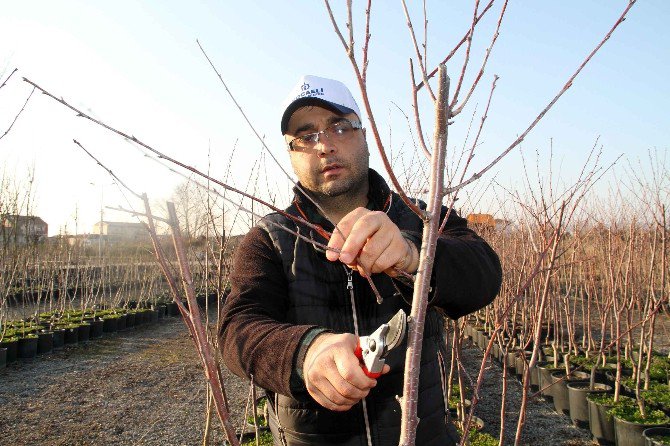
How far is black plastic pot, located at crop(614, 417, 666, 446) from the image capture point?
10.6ft

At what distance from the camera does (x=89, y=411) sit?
427 centimetres

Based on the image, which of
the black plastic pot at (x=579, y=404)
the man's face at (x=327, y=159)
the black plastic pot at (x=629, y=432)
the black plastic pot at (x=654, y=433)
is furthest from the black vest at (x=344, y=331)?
the black plastic pot at (x=579, y=404)

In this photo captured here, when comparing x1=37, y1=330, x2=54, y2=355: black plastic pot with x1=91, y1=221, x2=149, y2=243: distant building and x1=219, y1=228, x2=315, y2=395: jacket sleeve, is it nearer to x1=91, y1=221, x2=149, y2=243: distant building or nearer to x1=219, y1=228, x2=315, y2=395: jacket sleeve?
x1=91, y1=221, x2=149, y2=243: distant building

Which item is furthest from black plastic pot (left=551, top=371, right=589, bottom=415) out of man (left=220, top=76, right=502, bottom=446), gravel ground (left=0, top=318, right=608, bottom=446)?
man (left=220, top=76, right=502, bottom=446)

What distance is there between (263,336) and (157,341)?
6879 millimetres

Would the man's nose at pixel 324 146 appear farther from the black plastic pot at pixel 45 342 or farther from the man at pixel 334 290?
the black plastic pot at pixel 45 342

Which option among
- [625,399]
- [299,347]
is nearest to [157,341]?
[625,399]

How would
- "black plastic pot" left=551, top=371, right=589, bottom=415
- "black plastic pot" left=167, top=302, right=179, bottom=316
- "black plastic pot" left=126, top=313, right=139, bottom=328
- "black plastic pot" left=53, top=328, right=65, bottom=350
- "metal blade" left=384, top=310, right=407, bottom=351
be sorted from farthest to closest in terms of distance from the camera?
"black plastic pot" left=167, top=302, right=179, bottom=316 → "black plastic pot" left=126, top=313, right=139, bottom=328 → "black plastic pot" left=53, top=328, right=65, bottom=350 → "black plastic pot" left=551, top=371, right=589, bottom=415 → "metal blade" left=384, top=310, right=407, bottom=351

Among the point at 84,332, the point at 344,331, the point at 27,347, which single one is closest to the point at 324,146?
the point at 344,331

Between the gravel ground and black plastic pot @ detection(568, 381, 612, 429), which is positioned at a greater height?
black plastic pot @ detection(568, 381, 612, 429)

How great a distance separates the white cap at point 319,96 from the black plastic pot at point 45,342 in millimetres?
6273

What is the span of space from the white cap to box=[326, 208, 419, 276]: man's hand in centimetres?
83

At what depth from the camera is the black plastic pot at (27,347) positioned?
20.0ft

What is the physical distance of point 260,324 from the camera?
3.99 ft
